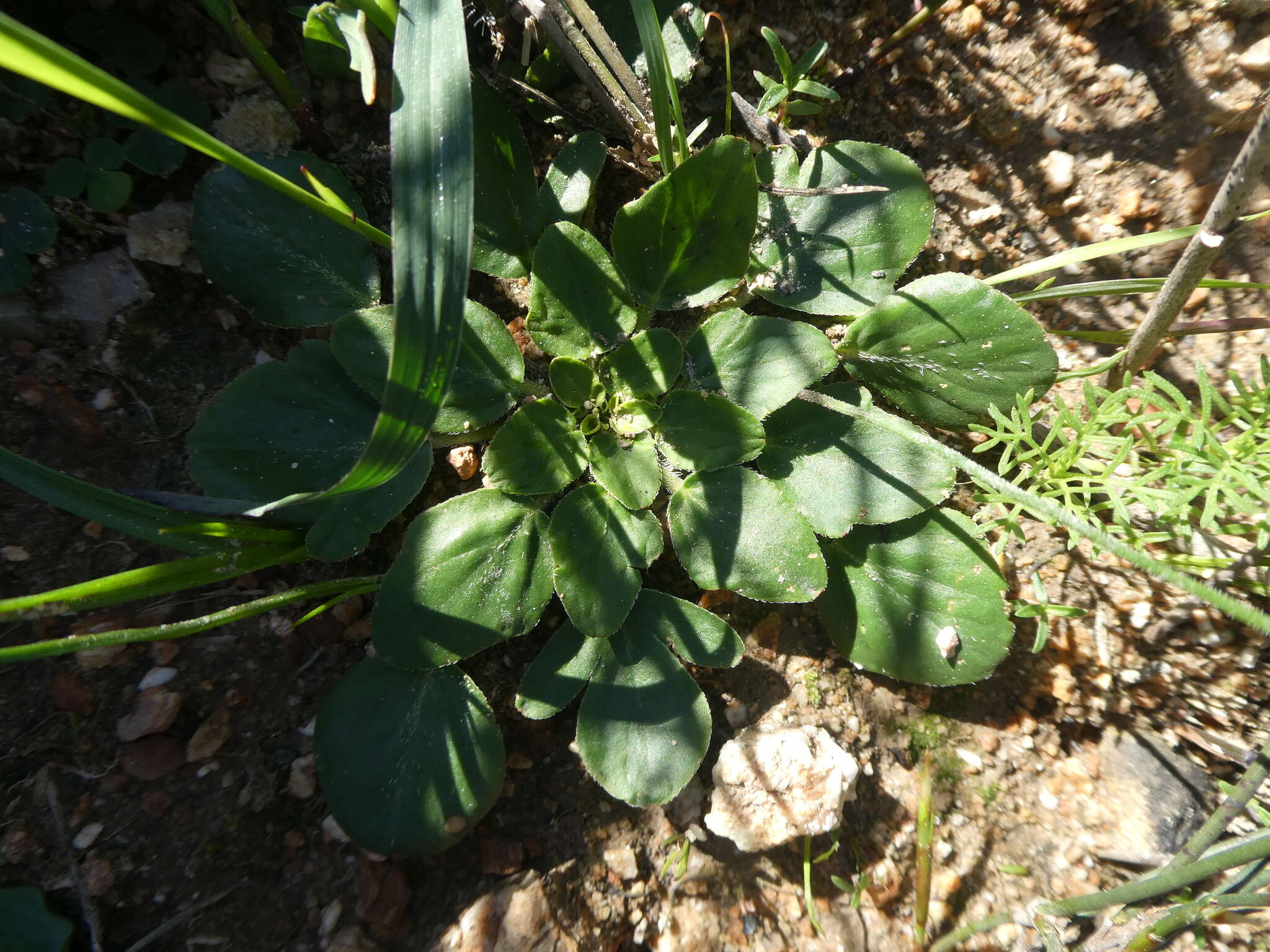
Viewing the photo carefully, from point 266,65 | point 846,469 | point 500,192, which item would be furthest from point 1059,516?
point 266,65

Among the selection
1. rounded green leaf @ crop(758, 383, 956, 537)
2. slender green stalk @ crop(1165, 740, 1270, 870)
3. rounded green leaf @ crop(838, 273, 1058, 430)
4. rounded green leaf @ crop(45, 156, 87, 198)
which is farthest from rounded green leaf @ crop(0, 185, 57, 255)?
slender green stalk @ crop(1165, 740, 1270, 870)

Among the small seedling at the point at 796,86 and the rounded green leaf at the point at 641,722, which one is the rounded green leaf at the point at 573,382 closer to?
the rounded green leaf at the point at 641,722

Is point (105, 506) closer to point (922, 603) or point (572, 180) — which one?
point (572, 180)

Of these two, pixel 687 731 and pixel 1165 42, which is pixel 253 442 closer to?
pixel 687 731

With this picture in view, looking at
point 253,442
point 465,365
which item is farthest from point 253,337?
point 465,365

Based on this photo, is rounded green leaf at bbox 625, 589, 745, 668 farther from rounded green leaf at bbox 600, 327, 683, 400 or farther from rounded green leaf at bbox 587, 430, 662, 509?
rounded green leaf at bbox 600, 327, 683, 400
